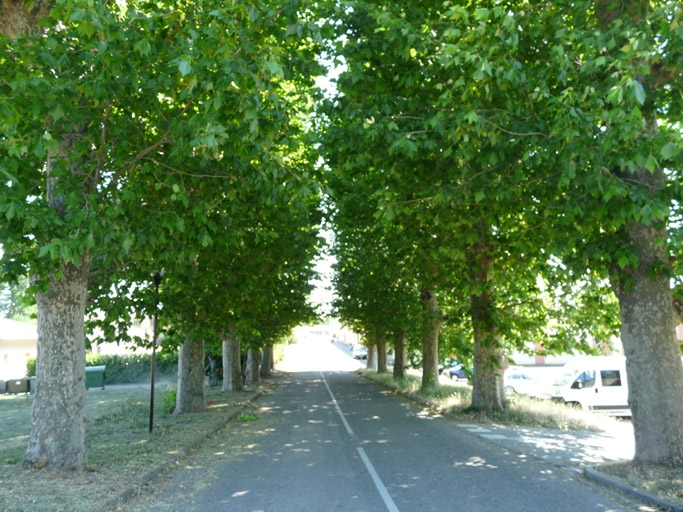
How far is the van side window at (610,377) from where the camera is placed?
21.8 m

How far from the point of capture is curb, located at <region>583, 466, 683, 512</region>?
7121 mm

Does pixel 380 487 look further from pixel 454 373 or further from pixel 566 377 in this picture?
pixel 454 373

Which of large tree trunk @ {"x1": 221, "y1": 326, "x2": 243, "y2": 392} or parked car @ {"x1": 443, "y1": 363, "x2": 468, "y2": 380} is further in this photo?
parked car @ {"x1": 443, "y1": 363, "x2": 468, "y2": 380}

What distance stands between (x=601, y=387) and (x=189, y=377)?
14.6m

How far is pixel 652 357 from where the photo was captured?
351 inches

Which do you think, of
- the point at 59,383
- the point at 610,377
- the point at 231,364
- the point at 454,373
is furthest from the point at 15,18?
the point at 454,373

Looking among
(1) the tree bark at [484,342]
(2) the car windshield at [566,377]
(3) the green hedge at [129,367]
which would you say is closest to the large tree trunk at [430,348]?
(2) the car windshield at [566,377]

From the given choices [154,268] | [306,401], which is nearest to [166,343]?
[154,268]

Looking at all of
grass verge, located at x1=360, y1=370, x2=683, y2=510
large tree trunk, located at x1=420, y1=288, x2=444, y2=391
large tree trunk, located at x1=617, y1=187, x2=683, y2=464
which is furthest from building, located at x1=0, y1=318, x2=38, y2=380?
large tree trunk, located at x1=617, y1=187, x2=683, y2=464

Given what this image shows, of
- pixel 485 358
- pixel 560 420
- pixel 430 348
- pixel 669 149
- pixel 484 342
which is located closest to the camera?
pixel 669 149

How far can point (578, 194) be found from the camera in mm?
8891

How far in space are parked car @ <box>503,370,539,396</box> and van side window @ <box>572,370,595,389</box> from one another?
288 inches

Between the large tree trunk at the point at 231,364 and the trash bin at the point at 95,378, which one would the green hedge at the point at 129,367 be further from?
the large tree trunk at the point at 231,364

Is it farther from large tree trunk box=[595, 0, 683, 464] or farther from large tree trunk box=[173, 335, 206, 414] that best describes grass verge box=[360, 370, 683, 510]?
large tree trunk box=[173, 335, 206, 414]
